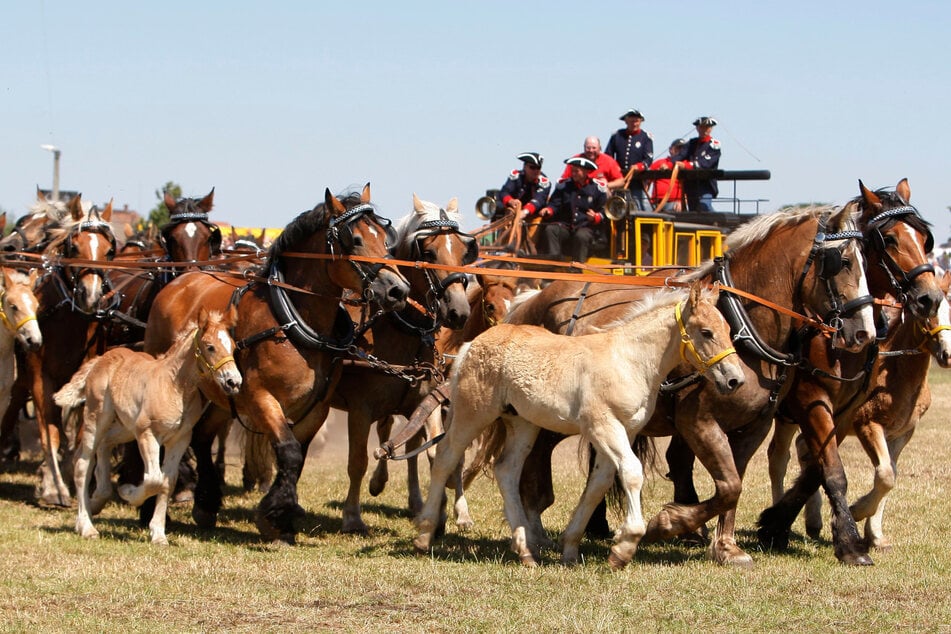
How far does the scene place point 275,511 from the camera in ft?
28.1

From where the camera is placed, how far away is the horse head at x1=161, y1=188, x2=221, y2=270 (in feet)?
37.2

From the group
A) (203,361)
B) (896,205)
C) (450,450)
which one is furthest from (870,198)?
(203,361)

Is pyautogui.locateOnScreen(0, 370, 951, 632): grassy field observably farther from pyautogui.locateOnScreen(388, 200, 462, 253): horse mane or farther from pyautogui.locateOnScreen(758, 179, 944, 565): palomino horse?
pyautogui.locateOnScreen(388, 200, 462, 253): horse mane

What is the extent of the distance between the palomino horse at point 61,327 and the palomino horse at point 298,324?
2.30 meters

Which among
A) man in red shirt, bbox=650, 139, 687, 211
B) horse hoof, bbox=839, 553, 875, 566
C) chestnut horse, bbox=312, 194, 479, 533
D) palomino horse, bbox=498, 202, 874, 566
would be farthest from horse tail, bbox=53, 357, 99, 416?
man in red shirt, bbox=650, 139, 687, 211

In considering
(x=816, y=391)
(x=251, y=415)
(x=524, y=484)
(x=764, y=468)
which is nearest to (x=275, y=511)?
(x=251, y=415)

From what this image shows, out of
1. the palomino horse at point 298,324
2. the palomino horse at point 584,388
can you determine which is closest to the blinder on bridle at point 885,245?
the palomino horse at point 584,388

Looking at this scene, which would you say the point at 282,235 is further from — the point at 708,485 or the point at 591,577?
the point at 708,485

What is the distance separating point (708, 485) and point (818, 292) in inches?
183

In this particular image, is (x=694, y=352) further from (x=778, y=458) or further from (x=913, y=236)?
(x=778, y=458)

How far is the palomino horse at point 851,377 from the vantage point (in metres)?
Answer: 8.14

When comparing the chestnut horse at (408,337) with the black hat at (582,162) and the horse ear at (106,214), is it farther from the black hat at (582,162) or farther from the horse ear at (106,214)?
the black hat at (582,162)

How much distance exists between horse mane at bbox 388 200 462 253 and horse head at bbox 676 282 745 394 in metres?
2.59

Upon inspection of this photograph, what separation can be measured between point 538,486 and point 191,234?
4365 millimetres
